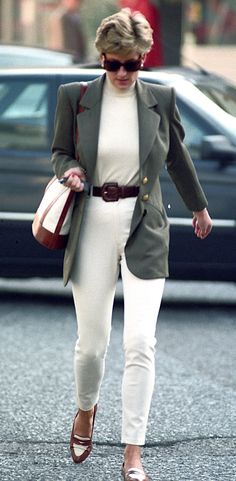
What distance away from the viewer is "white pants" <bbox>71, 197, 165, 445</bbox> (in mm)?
5359

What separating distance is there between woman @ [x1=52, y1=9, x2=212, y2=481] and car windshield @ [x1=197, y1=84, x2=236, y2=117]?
448 centimetres

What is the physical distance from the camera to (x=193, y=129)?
980 centimetres

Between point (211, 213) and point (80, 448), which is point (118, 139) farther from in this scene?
point (211, 213)

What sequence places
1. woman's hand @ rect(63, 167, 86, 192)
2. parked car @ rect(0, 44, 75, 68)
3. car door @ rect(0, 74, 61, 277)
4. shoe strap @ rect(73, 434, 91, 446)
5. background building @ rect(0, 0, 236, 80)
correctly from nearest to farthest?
woman's hand @ rect(63, 167, 86, 192)
shoe strap @ rect(73, 434, 91, 446)
car door @ rect(0, 74, 61, 277)
parked car @ rect(0, 44, 75, 68)
background building @ rect(0, 0, 236, 80)

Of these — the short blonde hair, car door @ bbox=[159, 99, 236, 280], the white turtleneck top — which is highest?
the short blonde hair

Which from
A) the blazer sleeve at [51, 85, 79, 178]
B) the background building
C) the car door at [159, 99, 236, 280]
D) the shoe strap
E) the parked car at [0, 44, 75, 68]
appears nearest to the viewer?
the blazer sleeve at [51, 85, 79, 178]

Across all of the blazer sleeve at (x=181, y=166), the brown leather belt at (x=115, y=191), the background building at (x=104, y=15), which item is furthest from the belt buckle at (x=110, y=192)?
the background building at (x=104, y=15)

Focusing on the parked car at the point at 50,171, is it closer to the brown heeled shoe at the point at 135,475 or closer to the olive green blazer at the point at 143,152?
the olive green blazer at the point at 143,152

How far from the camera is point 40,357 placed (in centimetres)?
836

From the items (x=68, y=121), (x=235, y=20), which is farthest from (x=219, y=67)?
(x=68, y=121)

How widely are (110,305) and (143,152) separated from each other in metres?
0.59

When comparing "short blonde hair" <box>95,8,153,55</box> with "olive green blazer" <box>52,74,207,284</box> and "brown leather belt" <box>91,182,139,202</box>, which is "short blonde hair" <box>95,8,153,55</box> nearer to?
"olive green blazer" <box>52,74,207,284</box>

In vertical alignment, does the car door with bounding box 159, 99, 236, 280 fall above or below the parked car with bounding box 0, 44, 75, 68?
above

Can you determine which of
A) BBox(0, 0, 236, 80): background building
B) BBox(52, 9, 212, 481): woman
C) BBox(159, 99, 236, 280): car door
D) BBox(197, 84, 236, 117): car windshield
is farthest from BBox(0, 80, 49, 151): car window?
BBox(0, 0, 236, 80): background building
